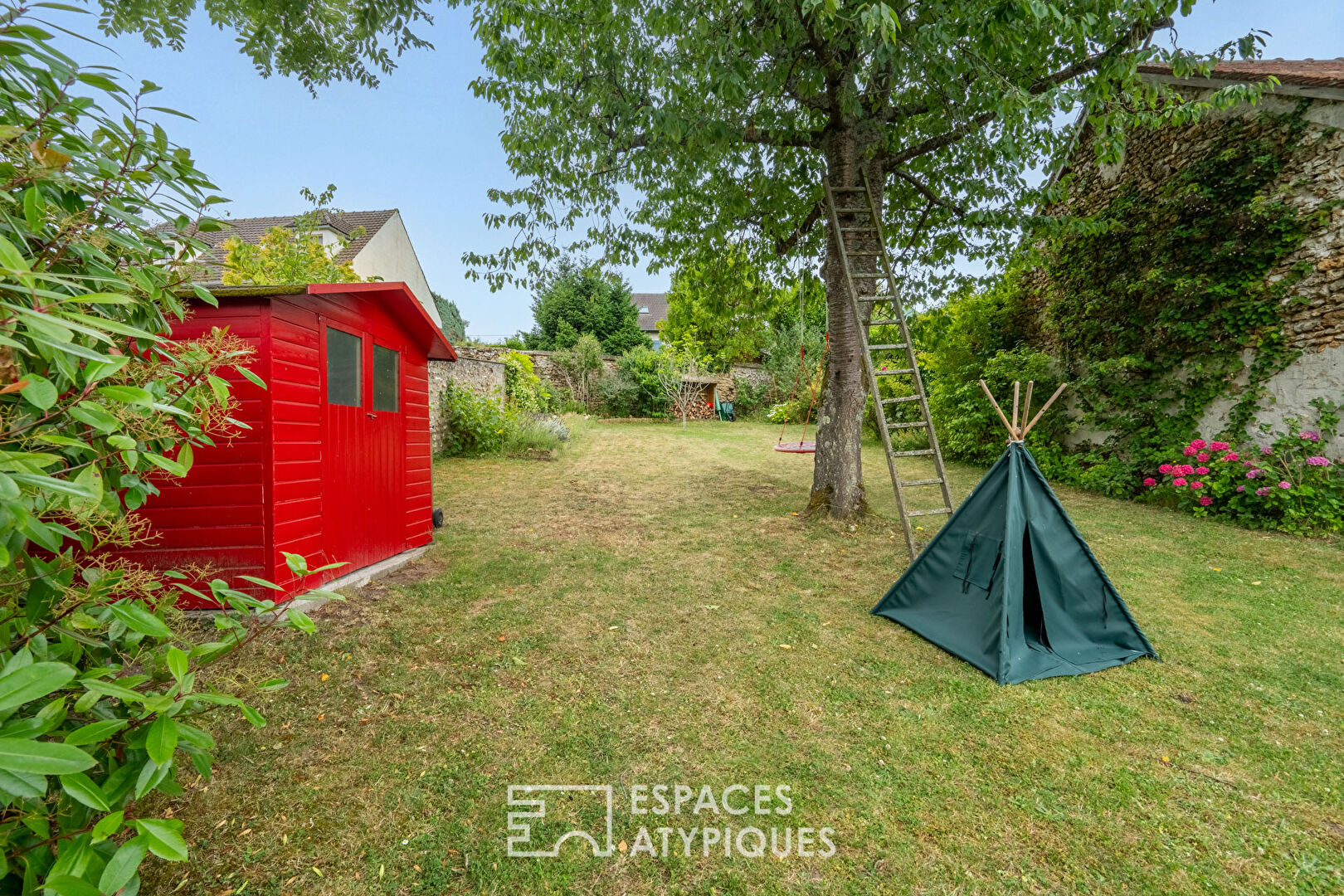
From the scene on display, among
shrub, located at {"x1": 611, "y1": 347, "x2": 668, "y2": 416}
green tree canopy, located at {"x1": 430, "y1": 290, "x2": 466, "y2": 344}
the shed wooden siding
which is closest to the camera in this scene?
the shed wooden siding

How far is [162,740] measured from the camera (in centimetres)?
97

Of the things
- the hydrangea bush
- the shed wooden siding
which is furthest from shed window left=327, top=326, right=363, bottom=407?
the hydrangea bush

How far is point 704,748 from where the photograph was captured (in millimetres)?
2535

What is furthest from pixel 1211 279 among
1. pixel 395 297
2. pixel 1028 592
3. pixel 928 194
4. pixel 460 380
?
pixel 460 380

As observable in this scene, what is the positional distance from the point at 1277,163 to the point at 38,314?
33.7ft

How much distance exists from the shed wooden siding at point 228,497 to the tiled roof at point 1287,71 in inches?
365

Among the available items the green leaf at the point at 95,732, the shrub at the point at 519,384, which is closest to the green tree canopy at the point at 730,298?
the shrub at the point at 519,384

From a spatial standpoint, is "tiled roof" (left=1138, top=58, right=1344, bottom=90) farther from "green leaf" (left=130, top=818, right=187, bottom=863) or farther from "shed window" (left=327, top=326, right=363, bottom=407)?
"green leaf" (left=130, top=818, right=187, bottom=863)

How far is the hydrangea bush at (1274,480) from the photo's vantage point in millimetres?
5664

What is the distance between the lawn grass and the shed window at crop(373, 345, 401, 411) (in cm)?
157

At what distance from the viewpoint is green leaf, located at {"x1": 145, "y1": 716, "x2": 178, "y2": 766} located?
0.95 m

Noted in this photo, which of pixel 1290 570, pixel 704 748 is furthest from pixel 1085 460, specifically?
pixel 704 748

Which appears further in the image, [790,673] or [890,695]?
[790,673]

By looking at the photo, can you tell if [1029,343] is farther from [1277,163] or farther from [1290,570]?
[1290,570]
